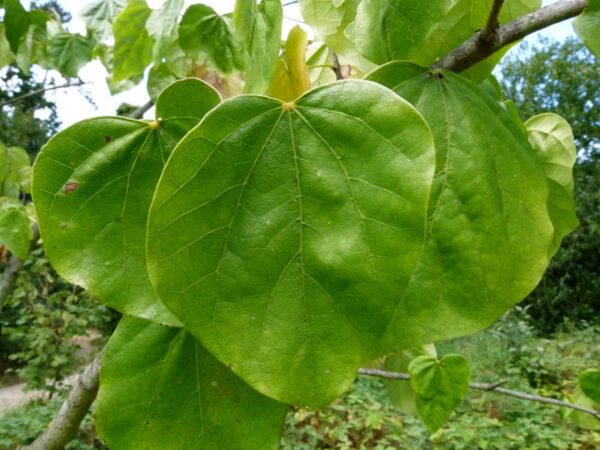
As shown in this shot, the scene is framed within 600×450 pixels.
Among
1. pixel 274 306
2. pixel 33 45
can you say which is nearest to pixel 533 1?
pixel 274 306

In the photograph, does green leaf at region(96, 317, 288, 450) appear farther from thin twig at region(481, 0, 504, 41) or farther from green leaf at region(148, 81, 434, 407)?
thin twig at region(481, 0, 504, 41)

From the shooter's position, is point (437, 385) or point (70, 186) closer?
point (70, 186)

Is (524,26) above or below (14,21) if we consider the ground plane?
below

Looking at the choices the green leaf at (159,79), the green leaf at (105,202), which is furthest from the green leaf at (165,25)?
the green leaf at (105,202)

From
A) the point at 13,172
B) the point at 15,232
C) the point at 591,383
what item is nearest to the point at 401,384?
the point at 591,383

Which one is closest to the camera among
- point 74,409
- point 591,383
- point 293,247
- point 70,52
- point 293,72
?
point 293,247

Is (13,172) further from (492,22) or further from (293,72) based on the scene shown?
(492,22)
